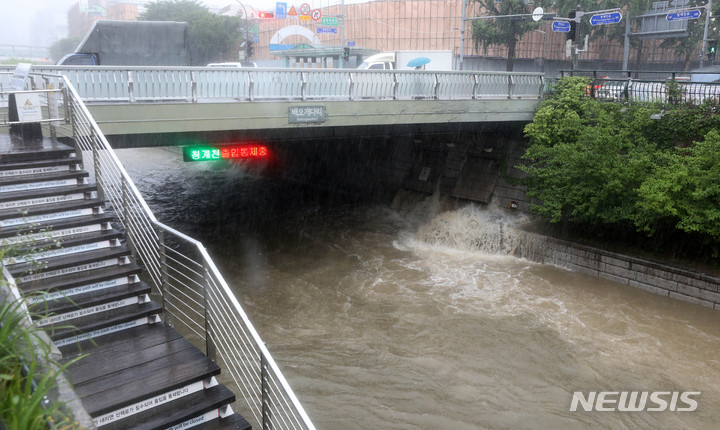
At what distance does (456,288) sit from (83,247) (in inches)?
380

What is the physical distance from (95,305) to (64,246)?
97cm

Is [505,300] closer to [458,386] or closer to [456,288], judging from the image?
[456,288]

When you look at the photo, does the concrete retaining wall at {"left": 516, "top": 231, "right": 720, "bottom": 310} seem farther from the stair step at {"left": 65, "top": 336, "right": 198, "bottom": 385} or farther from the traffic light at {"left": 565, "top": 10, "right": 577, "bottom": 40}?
the stair step at {"left": 65, "top": 336, "right": 198, "bottom": 385}

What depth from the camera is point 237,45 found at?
6344 centimetres

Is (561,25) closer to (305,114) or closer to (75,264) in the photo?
(305,114)

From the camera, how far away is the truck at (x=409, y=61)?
2416 centimetres

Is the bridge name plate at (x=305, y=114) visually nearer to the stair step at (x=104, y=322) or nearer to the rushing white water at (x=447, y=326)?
the rushing white water at (x=447, y=326)

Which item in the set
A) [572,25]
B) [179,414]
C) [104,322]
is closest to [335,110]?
[104,322]

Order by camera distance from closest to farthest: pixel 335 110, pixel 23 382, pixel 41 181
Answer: pixel 23 382
pixel 41 181
pixel 335 110

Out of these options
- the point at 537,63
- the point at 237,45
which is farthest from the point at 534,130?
the point at 237,45

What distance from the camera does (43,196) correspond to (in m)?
7.20

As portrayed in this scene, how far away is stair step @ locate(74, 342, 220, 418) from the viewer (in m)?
4.78

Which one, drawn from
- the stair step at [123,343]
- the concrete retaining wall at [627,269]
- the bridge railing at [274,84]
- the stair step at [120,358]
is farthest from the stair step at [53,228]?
the concrete retaining wall at [627,269]

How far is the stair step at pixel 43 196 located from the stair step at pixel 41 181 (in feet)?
0.32
